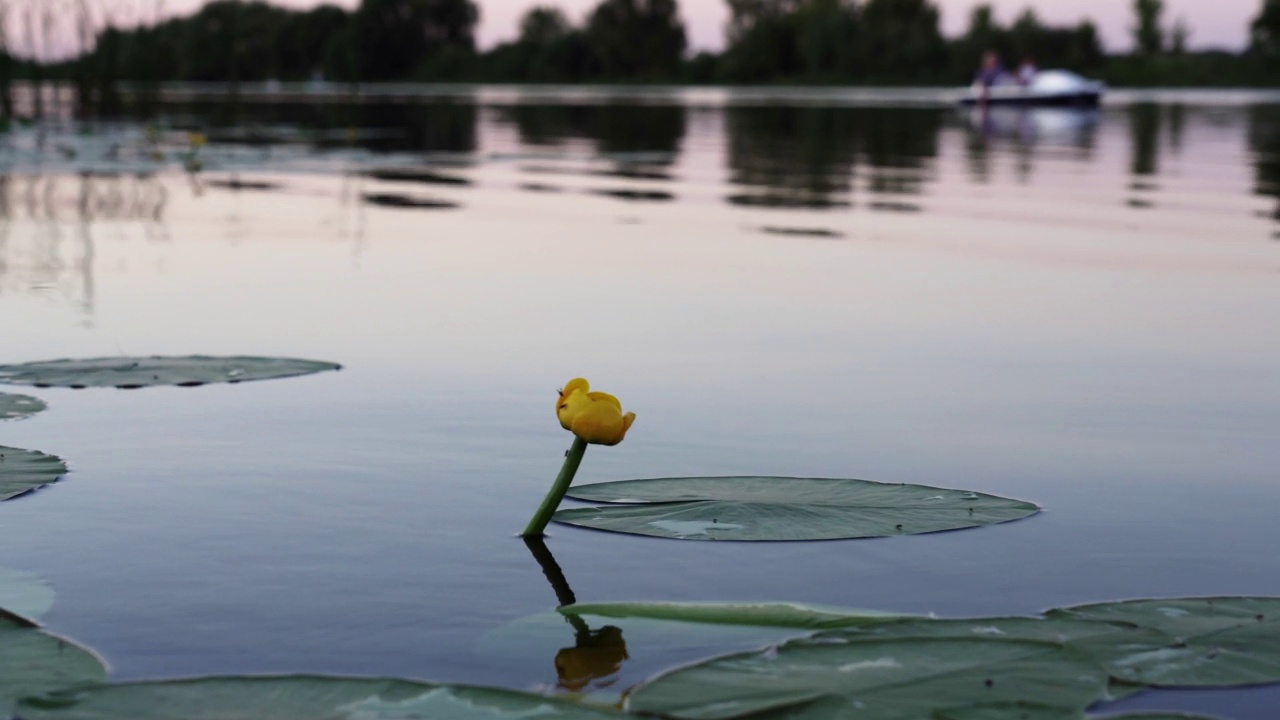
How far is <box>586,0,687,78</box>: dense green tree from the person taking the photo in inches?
4486

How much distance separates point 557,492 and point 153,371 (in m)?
1.99

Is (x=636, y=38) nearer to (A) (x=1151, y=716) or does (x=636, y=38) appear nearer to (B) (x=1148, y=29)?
(B) (x=1148, y=29)

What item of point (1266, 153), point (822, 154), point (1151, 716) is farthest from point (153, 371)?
point (1266, 153)

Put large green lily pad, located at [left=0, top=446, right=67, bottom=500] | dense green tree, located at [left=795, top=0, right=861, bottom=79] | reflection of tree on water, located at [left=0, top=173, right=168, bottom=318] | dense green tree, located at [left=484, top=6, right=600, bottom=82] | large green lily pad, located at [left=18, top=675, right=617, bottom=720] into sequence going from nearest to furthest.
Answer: large green lily pad, located at [left=18, top=675, right=617, bottom=720] < large green lily pad, located at [left=0, top=446, right=67, bottom=500] < reflection of tree on water, located at [left=0, top=173, right=168, bottom=318] < dense green tree, located at [left=795, top=0, right=861, bottom=79] < dense green tree, located at [left=484, top=6, right=600, bottom=82]

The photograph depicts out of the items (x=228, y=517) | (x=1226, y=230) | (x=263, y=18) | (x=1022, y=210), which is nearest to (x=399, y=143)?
(x=1022, y=210)

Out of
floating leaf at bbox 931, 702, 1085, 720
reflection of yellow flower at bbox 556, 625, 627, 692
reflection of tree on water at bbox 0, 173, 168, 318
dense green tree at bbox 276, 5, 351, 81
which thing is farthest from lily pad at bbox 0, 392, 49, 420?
dense green tree at bbox 276, 5, 351, 81

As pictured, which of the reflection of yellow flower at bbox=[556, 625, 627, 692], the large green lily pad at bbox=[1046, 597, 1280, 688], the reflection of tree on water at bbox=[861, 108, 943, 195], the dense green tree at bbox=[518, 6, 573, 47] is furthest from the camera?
the dense green tree at bbox=[518, 6, 573, 47]

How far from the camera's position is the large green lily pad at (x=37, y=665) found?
2178 mm

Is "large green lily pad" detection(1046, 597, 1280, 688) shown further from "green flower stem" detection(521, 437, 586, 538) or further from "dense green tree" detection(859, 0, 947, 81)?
"dense green tree" detection(859, 0, 947, 81)

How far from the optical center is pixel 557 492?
308 cm

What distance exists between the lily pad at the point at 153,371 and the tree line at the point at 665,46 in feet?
268

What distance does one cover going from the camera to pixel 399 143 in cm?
2262

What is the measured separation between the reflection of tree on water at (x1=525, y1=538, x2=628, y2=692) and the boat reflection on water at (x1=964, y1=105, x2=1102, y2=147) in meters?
20.8

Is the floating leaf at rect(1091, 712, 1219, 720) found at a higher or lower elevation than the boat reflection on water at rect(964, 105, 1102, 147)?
lower
